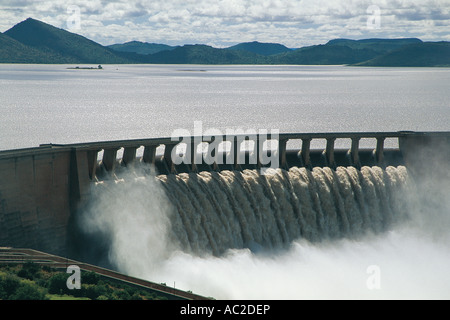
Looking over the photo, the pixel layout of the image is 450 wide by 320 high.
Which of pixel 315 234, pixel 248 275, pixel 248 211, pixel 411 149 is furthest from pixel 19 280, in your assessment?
pixel 411 149

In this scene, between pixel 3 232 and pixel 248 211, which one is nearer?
pixel 3 232

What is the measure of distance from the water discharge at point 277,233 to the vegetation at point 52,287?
9.35m

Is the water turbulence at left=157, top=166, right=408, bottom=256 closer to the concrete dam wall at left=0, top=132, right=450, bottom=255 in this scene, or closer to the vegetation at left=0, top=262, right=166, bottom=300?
the concrete dam wall at left=0, top=132, right=450, bottom=255

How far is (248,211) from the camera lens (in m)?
58.4

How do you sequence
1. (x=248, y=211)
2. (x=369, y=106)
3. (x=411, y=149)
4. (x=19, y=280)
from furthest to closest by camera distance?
(x=369, y=106), (x=411, y=149), (x=248, y=211), (x=19, y=280)

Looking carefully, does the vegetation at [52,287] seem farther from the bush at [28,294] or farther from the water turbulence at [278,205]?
the water turbulence at [278,205]

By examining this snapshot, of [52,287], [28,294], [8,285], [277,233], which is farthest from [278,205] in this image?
[28,294]

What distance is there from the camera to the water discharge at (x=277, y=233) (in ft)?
168

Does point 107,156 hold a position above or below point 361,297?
above

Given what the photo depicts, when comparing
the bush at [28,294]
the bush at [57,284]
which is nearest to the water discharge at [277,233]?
the bush at [57,284]

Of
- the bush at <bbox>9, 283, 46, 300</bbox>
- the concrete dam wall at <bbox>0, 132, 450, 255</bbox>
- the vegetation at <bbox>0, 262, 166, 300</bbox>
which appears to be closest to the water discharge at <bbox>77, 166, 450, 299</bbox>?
the concrete dam wall at <bbox>0, 132, 450, 255</bbox>

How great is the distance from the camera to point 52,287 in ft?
119
